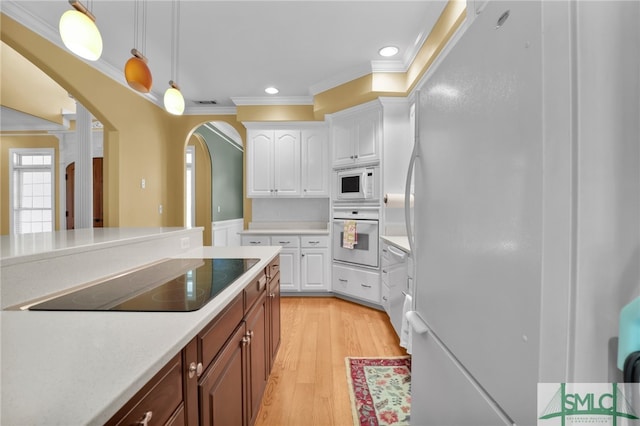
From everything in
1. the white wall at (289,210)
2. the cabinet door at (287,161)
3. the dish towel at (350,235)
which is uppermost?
the cabinet door at (287,161)

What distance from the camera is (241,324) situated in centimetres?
125

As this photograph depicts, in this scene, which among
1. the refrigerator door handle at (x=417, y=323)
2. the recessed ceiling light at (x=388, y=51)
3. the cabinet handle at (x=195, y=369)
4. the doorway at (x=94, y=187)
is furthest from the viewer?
the doorway at (x=94, y=187)

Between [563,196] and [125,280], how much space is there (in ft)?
4.95

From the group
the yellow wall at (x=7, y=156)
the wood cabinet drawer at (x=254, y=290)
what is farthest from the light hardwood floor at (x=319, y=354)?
the yellow wall at (x=7, y=156)

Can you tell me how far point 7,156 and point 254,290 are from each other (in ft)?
22.8

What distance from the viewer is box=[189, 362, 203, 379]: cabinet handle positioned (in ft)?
2.56

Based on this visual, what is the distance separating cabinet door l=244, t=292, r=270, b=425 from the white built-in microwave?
204cm

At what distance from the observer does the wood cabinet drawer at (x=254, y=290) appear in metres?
1.34

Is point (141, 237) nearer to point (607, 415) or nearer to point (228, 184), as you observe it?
point (607, 415)

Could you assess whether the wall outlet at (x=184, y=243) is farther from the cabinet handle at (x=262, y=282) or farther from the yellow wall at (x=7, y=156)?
the yellow wall at (x=7, y=156)

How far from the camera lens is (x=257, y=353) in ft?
4.94

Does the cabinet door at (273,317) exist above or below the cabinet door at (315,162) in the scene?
below

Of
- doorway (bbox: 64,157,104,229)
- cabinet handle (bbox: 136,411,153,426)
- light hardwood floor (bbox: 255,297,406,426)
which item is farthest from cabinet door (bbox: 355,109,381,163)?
doorway (bbox: 64,157,104,229)

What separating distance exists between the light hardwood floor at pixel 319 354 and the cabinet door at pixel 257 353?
0.23 m
